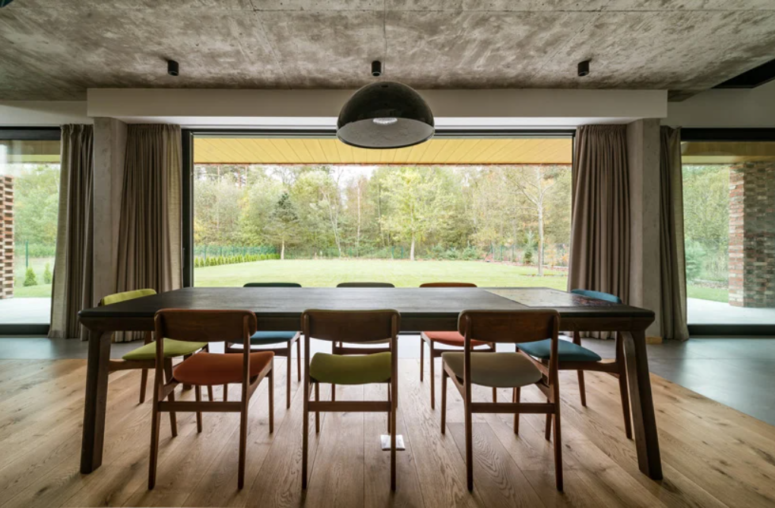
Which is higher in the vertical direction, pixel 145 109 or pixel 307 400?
pixel 145 109

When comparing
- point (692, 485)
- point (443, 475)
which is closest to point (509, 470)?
point (443, 475)

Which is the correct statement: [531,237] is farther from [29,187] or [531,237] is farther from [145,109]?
[29,187]

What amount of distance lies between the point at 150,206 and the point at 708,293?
22.1 ft

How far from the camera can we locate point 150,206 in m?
3.85

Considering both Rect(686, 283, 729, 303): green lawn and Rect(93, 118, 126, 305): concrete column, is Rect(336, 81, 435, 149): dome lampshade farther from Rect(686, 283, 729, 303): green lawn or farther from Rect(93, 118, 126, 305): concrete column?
Rect(686, 283, 729, 303): green lawn

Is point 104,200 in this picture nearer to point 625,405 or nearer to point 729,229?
point 625,405

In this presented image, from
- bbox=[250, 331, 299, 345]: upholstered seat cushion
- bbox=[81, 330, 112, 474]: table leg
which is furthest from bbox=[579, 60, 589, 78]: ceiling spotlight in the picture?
bbox=[81, 330, 112, 474]: table leg

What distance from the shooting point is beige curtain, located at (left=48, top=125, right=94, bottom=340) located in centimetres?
387

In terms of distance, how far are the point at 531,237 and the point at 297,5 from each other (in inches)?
162

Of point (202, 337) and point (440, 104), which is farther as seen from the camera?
point (440, 104)

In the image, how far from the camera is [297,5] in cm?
240

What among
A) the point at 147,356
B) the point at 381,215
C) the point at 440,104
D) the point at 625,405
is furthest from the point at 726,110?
the point at 147,356

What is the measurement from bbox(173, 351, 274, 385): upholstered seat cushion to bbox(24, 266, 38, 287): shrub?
405 cm

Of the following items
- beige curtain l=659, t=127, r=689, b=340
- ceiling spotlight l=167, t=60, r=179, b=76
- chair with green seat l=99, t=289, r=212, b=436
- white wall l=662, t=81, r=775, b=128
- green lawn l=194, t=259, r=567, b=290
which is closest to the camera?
chair with green seat l=99, t=289, r=212, b=436
